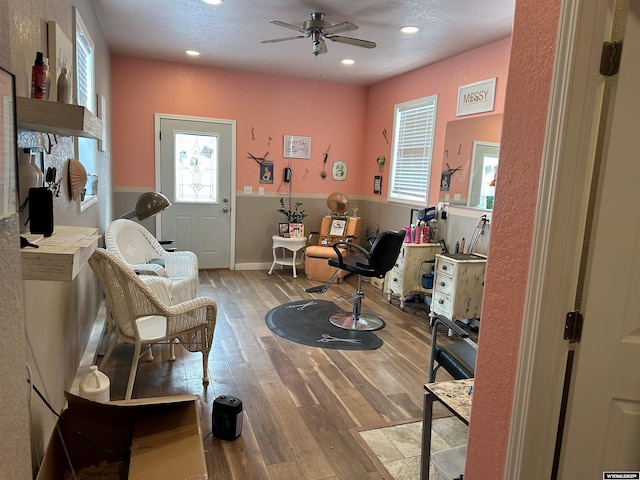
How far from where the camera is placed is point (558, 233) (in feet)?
3.82

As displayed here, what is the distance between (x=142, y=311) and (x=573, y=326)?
2172mm

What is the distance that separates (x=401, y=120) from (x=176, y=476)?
16.1 ft

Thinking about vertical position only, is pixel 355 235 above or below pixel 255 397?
above

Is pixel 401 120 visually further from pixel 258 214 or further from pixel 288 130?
pixel 258 214

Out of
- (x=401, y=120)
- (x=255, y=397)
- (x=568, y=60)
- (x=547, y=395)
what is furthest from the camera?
(x=401, y=120)

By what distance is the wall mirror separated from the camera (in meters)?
4.00

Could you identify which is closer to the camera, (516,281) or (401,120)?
(516,281)

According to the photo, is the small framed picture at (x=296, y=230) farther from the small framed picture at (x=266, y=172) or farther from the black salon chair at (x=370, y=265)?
the black salon chair at (x=370, y=265)

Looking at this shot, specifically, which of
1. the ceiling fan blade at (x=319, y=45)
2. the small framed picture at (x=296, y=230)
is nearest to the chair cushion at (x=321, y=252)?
the small framed picture at (x=296, y=230)

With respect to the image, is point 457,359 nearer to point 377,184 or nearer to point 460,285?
point 460,285

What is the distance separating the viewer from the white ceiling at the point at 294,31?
131 inches

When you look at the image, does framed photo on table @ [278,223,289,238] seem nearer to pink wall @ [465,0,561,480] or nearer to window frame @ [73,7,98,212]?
window frame @ [73,7,98,212]

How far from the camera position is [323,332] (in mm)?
3842

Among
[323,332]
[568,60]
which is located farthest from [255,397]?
[568,60]
